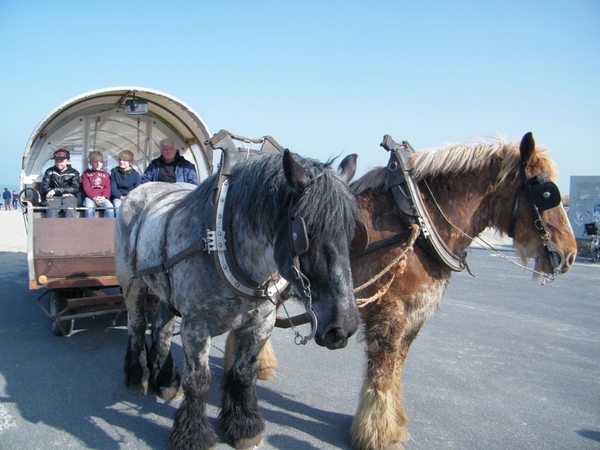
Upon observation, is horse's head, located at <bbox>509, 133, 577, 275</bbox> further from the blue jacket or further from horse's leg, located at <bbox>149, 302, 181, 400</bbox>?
the blue jacket

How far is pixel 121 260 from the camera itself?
3.58 metres

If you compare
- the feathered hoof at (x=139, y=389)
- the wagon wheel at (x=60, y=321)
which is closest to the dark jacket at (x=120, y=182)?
the wagon wheel at (x=60, y=321)

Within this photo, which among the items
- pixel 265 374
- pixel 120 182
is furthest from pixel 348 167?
pixel 120 182

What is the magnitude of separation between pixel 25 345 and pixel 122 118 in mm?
2887

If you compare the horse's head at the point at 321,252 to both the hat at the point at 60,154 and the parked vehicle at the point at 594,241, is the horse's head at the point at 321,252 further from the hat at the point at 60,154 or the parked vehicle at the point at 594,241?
the parked vehicle at the point at 594,241

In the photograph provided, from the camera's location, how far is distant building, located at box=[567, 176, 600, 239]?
13414 mm

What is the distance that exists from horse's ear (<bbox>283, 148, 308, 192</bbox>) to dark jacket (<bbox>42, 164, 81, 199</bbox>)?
155 inches

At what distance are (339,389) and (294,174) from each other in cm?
227

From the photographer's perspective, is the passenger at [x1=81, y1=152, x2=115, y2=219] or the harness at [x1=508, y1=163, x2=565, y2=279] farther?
the passenger at [x1=81, y1=152, x2=115, y2=219]

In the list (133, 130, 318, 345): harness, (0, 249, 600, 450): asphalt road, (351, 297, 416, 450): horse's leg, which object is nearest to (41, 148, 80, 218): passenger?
(0, 249, 600, 450): asphalt road

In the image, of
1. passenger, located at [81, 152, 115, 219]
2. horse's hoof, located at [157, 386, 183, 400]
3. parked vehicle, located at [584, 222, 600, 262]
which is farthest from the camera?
parked vehicle, located at [584, 222, 600, 262]

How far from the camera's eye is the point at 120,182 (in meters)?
5.22

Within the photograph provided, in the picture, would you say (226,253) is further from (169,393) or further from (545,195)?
(545,195)

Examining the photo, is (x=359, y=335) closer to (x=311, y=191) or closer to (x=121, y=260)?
(x=311, y=191)
